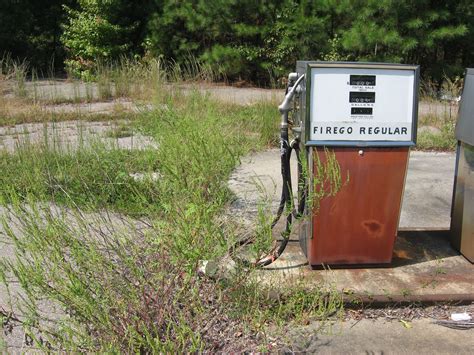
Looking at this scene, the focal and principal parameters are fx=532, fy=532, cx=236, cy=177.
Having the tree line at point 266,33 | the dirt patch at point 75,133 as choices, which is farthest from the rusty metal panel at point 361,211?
the tree line at point 266,33

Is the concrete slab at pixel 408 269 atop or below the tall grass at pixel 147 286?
below

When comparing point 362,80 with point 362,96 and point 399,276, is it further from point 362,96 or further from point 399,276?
point 399,276

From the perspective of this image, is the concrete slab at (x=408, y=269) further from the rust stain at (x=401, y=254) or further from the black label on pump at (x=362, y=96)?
the black label on pump at (x=362, y=96)

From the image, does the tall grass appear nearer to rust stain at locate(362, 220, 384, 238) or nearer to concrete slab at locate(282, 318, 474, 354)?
concrete slab at locate(282, 318, 474, 354)

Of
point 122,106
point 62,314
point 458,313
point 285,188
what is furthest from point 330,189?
point 122,106

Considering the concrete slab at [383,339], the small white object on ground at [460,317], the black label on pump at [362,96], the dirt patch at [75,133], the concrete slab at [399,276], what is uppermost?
the black label on pump at [362,96]

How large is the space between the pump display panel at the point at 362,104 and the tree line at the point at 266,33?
31.5 ft

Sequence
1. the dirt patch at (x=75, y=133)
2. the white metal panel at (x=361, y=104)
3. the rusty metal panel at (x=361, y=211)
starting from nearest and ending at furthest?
the white metal panel at (x=361, y=104) → the rusty metal panel at (x=361, y=211) → the dirt patch at (x=75, y=133)

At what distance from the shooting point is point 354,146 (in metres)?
3.43

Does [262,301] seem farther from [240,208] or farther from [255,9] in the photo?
[255,9]

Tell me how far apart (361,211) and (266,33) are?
11.9 metres

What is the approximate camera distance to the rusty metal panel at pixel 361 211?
3461mm

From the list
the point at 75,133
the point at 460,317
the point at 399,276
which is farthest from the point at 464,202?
the point at 75,133

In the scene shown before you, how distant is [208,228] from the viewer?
2.61 meters
